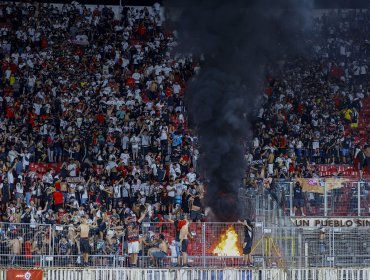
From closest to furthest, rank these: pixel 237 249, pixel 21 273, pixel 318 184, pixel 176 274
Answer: pixel 21 273, pixel 176 274, pixel 237 249, pixel 318 184

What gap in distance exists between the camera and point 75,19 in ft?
159

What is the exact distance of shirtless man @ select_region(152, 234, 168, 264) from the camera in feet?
105

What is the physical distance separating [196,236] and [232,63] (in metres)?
11.6

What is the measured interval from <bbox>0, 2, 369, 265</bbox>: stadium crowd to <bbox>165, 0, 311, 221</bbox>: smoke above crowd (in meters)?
0.81

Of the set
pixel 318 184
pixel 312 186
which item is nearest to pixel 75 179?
pixel 312 186

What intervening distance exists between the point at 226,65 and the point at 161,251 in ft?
39.4

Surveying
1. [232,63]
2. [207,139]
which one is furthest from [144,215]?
[232,63]

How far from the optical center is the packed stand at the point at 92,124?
36969mm

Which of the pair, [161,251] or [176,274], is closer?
[176,274]

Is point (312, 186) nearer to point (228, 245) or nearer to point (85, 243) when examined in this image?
point (228, 245)

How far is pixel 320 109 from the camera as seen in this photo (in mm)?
45031

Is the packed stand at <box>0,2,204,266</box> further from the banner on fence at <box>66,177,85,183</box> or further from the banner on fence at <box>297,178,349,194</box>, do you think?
the banner on fence at <box>297,178,349,194</box>

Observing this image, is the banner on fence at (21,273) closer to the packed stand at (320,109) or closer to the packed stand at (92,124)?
the packed stand at (92,124)

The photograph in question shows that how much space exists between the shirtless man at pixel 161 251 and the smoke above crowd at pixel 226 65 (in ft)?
25.1
